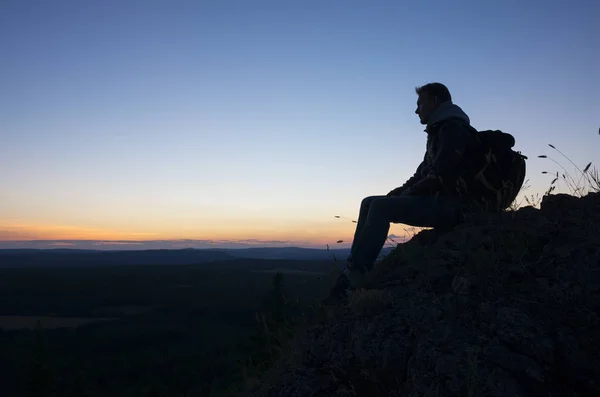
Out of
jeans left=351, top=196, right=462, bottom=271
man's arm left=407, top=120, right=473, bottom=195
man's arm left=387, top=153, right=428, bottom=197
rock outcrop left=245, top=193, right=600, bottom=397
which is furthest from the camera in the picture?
man's arm left=387, top=153, right=428, bottom=197

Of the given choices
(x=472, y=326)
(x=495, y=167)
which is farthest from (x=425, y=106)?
Result: (x=472, y=326)

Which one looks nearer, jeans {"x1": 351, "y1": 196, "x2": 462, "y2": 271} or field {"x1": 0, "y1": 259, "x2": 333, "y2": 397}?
jeans {"x1": 351, "y1": 196, "x2": 462, "y2": 271}

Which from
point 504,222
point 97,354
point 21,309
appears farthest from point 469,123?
point 21,309

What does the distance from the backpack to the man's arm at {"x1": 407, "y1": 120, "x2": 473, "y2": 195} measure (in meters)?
0.13

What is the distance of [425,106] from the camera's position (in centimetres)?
455

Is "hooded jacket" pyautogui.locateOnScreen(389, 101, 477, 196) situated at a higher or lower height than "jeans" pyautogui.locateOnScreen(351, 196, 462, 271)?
higher

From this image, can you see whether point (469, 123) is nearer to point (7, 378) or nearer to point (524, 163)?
point (524, 163)

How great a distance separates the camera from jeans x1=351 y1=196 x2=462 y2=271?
411 cm

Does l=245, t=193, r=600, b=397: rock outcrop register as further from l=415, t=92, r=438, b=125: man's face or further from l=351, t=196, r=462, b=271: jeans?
l=415, t=92, r=438, b=125: man's face

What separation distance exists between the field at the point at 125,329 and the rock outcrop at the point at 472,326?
2611cm

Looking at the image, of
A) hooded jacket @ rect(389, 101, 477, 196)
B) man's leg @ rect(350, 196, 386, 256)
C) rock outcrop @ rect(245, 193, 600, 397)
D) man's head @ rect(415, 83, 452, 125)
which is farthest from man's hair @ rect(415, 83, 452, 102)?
rock outcrop @ rect(245, 193, 600, 397)

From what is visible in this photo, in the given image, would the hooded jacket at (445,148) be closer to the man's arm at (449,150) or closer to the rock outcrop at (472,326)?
the man's arm at (449,150)

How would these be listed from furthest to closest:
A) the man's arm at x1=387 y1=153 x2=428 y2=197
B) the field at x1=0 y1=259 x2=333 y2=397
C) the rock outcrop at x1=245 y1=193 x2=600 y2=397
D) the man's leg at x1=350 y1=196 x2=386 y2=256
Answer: the field at x1=0 y1=259 x2=333 y2=397
the man's arm at x1=387 y1=153 x2=428 y2=197
the man's leg at x1=350 y1=196 x2=386 y2=256
the rock outcrop at x1=245 y1=193 x2=600 y2=397

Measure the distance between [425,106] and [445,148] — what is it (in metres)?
0.76
